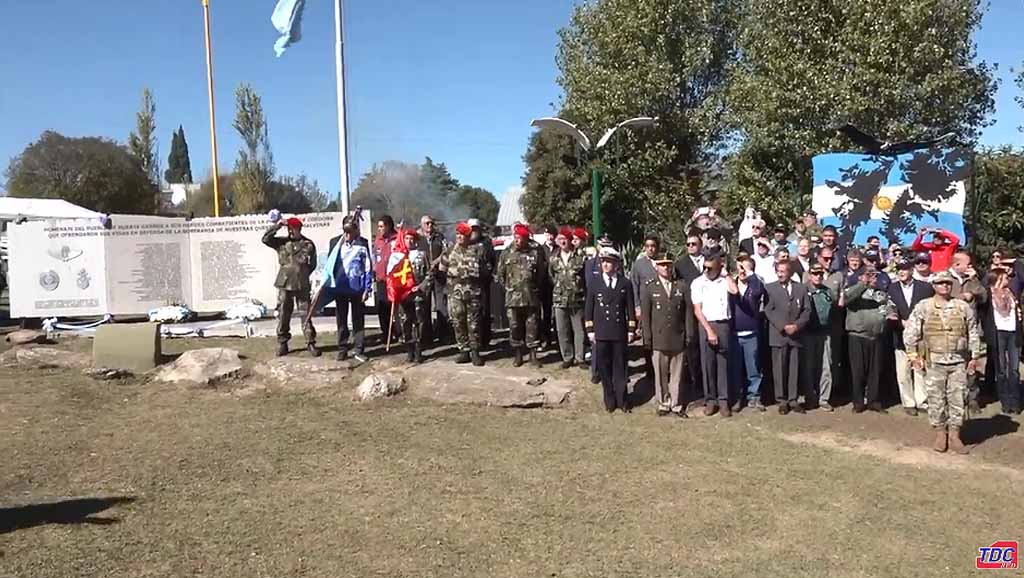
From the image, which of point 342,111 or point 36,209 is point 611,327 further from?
point 36,209

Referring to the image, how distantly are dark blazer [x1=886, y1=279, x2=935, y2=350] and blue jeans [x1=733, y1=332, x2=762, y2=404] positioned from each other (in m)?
1.46

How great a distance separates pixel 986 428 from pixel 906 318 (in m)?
1.29

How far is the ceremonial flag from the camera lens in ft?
34.2

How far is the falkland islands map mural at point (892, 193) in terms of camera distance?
11297 millimetres

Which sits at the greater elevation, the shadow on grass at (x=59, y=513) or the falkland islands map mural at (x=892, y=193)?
the falkland islands map mural at (x=892, y=193)

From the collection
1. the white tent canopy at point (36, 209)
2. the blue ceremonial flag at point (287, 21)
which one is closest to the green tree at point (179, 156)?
the white tent canopy at point (36, 209)

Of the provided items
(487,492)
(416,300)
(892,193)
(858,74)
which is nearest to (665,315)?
(487,492)

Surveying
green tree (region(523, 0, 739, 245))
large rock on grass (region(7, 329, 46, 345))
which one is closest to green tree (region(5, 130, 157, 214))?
green tree (region(523, 0, 739, 245))

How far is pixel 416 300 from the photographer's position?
10.7m

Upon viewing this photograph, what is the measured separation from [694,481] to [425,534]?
90.9 inches

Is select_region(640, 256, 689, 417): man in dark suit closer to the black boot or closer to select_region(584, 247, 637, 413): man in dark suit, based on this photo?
select_region(584, 247, 637, 413): man in dark suit

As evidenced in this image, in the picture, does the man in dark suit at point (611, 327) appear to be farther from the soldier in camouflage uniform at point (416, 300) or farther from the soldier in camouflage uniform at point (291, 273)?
the soldier in camouflage uniform at point (291, 273)

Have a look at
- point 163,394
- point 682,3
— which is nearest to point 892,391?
point 163,394

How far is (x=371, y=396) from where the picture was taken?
9.38 meters
